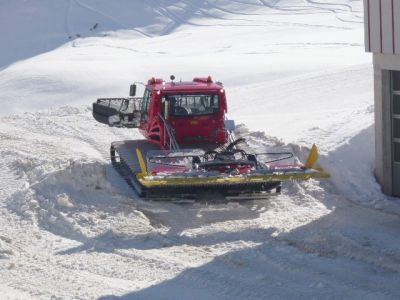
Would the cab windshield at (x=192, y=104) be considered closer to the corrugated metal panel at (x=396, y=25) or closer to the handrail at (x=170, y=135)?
the handrail at (x=170, y=135)

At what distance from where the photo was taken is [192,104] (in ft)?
55.2

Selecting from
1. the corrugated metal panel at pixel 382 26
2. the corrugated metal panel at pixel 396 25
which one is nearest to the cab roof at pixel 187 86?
the corrugated metal panel at pixel 382 26

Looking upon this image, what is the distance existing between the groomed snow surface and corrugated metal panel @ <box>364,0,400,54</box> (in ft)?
7.09

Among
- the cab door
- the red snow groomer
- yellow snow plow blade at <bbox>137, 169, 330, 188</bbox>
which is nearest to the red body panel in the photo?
the red snow groomer

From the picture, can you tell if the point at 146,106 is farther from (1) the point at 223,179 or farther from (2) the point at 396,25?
(2) the point at 396,25

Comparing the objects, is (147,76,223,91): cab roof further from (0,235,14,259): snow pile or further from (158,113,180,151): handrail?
(0,235,14,259): snow pile

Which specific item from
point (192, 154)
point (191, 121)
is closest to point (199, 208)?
point (192, 154)

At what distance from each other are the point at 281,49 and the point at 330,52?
78.6 inches

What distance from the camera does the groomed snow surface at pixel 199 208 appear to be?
11.1 metres

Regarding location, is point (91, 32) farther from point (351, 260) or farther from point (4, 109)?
point (351, 260)

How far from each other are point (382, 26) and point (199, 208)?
4066 mm

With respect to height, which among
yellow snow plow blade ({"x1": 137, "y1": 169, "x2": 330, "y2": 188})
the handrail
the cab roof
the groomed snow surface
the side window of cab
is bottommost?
the groomed snow surface

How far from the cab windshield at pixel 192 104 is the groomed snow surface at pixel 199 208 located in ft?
4.86

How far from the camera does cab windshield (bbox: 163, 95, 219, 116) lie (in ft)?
54.9
